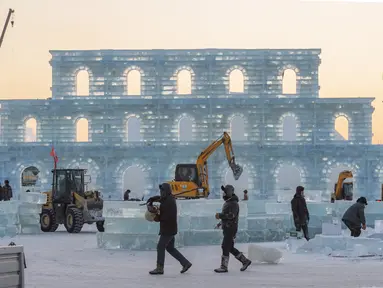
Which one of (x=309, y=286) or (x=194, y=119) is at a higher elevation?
(x=194, y=119)

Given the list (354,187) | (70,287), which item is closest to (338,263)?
(70,287)

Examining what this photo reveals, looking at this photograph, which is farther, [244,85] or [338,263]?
[244,85]

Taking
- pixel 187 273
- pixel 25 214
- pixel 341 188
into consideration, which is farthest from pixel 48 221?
pixel 341 188

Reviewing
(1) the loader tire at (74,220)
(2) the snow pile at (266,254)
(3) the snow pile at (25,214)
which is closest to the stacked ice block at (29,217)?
(3) the snow pile at (25,214)

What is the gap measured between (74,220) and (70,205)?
0.57 metres

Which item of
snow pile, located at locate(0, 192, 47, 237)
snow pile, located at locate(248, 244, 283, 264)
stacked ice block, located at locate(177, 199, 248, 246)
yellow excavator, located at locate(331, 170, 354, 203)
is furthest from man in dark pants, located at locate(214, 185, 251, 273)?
yellow excavator, located at locate(331, 170, 354, 203)

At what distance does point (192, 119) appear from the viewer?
56375 millimetres

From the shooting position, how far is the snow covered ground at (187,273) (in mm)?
15282

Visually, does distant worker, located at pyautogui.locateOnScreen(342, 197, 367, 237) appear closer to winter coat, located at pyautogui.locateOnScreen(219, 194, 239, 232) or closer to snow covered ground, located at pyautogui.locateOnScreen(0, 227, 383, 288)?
snow covered ground, located at pyautogui.locateOnScreen(0, 227, 383, 288)

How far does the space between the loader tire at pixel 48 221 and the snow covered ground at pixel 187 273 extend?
7605 millimetres

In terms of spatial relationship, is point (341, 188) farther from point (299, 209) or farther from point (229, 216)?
point (229, 216)

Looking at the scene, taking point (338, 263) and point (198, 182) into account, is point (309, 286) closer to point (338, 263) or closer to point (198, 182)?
point (338, 263)

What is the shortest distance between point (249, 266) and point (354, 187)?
127ft

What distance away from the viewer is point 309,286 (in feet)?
48.6
